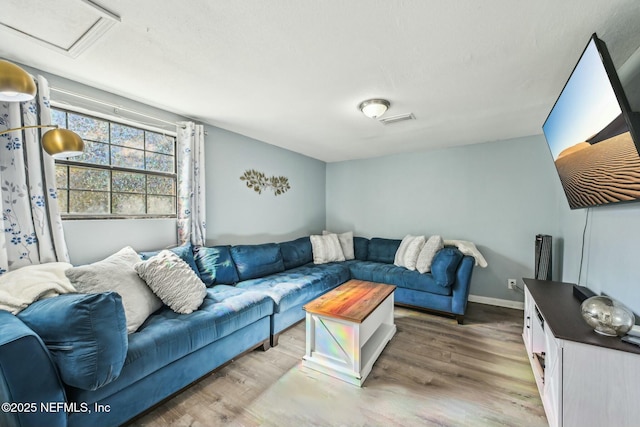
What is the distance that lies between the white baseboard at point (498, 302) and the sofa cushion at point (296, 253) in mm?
2434

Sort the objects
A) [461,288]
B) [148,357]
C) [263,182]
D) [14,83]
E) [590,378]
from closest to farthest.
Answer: [14,83]
[590,378]
[148,357]
[461,288]
[263,182]

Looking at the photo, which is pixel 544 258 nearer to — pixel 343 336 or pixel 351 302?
pixel 351 302

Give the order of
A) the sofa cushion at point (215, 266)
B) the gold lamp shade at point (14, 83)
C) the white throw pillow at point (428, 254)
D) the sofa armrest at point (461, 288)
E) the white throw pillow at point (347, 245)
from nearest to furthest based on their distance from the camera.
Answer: the gold lamp shade at point (14, 83) < the sofa cushion at point (215, 266) < the sofa armrest at point (461, 288) < the white throw pillow at point (428, 254) < the white throw pillow at point (347, 245)

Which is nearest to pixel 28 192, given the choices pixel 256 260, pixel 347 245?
pixel 256 260

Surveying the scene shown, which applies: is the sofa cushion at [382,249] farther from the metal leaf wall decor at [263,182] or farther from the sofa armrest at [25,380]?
the sofa armrest at [25,380]

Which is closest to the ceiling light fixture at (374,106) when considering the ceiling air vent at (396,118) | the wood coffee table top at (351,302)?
the ceiling air vent at (396,118)

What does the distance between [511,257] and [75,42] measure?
4710mm

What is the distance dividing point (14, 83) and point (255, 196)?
2.58 meters

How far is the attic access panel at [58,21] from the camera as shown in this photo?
1.25 metres

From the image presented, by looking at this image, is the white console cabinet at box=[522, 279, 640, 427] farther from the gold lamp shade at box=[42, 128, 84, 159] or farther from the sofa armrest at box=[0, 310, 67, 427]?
the gold lamp shade at box=[42, 128, 84, 159]

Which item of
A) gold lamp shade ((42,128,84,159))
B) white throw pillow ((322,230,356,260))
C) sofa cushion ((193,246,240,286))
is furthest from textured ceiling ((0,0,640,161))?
white throw pillow ((322,230,356,260))

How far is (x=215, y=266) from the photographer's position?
8.63ft

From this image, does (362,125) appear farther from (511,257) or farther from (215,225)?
(511,257)

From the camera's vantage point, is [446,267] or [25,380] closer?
[25,380]
